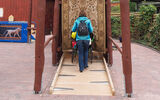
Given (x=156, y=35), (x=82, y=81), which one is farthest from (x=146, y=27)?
(x=82, y=81)

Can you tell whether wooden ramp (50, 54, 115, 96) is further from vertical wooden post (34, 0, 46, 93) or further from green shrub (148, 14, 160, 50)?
green shrub (148, 14, 160, 50)

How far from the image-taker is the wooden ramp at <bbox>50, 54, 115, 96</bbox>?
4.95 metres

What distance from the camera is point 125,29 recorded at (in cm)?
461

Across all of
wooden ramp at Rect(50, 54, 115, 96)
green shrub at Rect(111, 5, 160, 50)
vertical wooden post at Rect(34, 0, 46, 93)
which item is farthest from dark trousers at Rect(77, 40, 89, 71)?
green shrub at Rect(111, 5, 160, 50)

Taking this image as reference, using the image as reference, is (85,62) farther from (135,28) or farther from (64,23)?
(135,28)

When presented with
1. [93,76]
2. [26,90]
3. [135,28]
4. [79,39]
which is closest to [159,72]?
[93,76]

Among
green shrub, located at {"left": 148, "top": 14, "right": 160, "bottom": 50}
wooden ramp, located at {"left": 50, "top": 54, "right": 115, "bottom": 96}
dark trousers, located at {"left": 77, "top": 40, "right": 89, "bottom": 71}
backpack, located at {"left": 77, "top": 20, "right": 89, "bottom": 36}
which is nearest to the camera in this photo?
wooden ramp, located at {"left": 50, "top": 54, "right": 115, "bottom": 96}

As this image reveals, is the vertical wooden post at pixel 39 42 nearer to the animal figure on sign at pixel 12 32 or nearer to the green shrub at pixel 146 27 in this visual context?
the green shrub at pixel 146 27

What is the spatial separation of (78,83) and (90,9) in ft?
11.0

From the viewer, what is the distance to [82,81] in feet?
18.4

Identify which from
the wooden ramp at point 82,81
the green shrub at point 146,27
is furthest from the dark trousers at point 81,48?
the green shrub at point 146,27

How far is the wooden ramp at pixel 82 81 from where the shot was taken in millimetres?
4945

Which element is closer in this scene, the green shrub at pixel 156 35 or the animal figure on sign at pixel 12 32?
the green shrub at pixel 156 35

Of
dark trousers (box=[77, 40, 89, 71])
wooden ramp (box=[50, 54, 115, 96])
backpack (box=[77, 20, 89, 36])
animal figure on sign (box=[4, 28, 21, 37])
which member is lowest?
wooden ramp (box=[50, 54, 115, 96])
